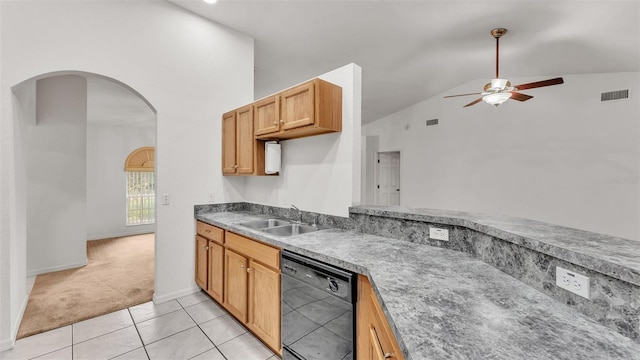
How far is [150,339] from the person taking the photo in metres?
2.14

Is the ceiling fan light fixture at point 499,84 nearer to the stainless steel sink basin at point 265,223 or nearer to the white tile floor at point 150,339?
the stainless steel sink basin at point 265,223

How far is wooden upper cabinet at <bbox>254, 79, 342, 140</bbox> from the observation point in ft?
6.84

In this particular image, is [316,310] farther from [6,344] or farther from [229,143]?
[6,344]

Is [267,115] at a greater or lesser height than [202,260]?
greater

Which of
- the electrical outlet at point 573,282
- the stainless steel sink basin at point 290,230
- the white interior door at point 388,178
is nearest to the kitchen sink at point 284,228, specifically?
the stainless steel sink basin at point 290,230

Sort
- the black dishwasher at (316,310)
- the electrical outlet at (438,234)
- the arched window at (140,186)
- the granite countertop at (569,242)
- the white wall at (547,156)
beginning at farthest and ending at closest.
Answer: the arched window at (140,186), the white wall at (547,156), the electrical outlet at (438,234), the black dishwasher at (316,310), the granite countertop at (569,242)

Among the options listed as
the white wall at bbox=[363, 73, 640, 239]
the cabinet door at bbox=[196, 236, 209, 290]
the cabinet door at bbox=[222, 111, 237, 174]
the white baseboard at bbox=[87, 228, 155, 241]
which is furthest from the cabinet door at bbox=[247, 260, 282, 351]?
the white baseboard at bbox=[87, 228, 155, 241]

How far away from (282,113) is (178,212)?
160 cm

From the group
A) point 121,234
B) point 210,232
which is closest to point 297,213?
point 210,232

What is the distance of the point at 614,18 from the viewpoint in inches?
102

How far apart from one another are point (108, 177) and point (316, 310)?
21.8 feet

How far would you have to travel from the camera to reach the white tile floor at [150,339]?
6.44 feet

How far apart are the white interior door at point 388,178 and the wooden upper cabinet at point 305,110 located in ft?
17.4

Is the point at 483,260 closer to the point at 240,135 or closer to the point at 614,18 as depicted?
the point at 240,135
